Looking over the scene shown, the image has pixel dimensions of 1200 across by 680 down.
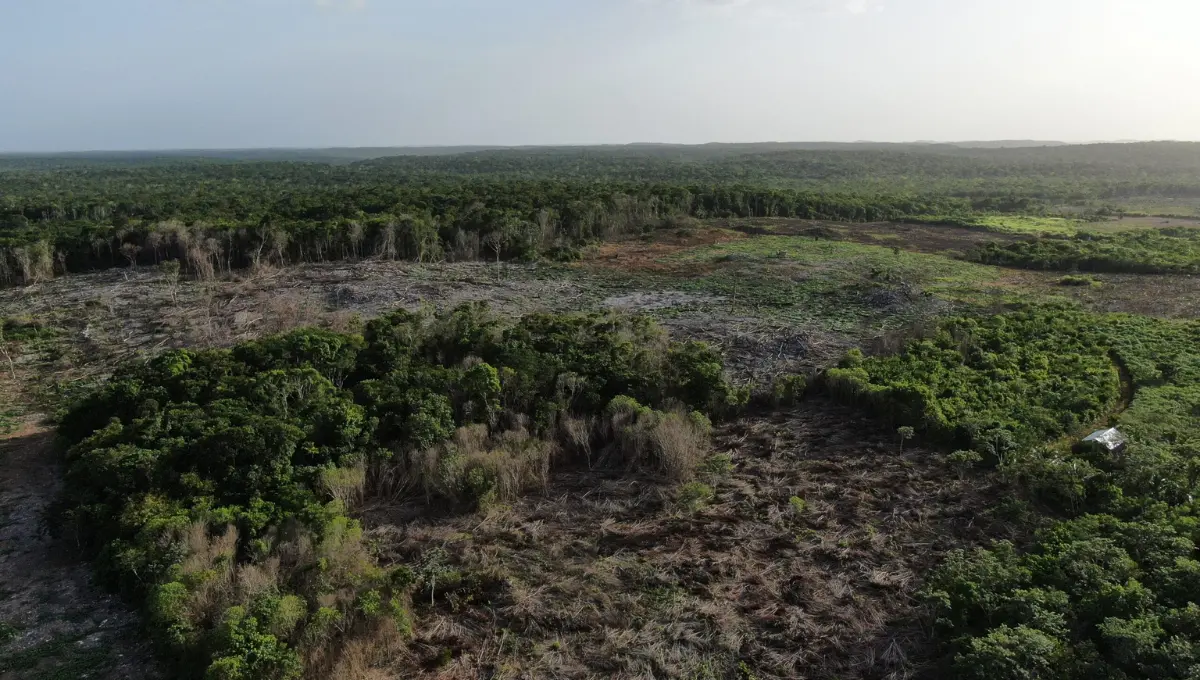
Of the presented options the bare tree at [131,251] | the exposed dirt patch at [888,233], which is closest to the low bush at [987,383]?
the exposed dirt patch at [888,233]

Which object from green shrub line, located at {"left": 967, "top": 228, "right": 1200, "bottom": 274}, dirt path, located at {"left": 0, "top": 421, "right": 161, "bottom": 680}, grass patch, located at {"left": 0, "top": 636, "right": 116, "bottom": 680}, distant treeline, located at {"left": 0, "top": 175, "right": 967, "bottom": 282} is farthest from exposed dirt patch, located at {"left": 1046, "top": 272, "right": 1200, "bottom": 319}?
grass patch, located at {"left": 0, "top": 636, "right": 116, "bottom": 680}

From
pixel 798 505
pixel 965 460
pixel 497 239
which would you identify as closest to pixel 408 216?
pixel 497 239

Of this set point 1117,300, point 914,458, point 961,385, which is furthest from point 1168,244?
point 914,458

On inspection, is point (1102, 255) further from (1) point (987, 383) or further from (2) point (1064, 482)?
(2) point (1064, 482)

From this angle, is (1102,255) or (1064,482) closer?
(1064,482)

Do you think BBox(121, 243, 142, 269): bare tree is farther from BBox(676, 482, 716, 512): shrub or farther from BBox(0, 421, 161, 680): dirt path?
BBox(676, 482, 716, 512): shrub

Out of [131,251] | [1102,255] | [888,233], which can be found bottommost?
[1102,255]

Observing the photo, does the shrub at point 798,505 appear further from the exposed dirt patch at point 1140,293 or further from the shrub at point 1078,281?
the shrub at point 1078,281
